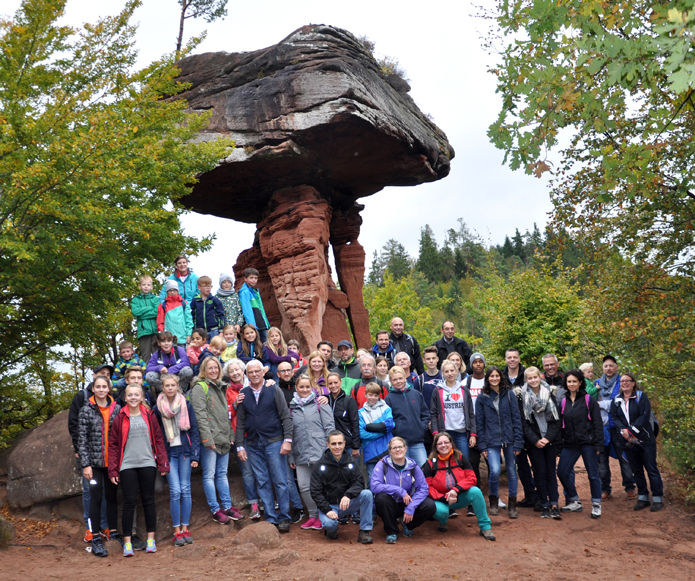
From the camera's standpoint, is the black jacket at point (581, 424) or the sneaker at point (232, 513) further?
the black jacket at point (581, 424)

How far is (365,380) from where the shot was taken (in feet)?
27.1

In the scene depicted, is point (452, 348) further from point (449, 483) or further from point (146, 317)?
point (146, 317)

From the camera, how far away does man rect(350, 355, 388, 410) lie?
8.13m

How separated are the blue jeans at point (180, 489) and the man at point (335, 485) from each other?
158 centimetres

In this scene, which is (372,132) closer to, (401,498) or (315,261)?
(315,261)

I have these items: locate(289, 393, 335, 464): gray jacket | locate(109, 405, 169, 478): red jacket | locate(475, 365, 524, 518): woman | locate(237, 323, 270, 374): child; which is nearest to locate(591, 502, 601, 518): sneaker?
locate(475, 365, 524, 518): woman

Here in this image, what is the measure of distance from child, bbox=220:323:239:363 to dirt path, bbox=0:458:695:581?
2490 mm

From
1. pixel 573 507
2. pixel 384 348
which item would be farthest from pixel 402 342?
pixel 573 507

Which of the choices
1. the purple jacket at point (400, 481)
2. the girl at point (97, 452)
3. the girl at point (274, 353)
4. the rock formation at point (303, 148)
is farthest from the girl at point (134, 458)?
the rock formation at point (303, 148)

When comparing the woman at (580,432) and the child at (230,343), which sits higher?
the child at (230,343)

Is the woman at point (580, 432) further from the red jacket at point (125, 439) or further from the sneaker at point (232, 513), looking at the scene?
the red jacket at point (125, 439)

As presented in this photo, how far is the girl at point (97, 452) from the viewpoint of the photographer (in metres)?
6.83

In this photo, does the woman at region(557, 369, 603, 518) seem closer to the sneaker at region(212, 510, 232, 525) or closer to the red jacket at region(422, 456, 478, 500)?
the red jacket at region(422, 456, 478, 500)

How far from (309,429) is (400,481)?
1364 millimetres
